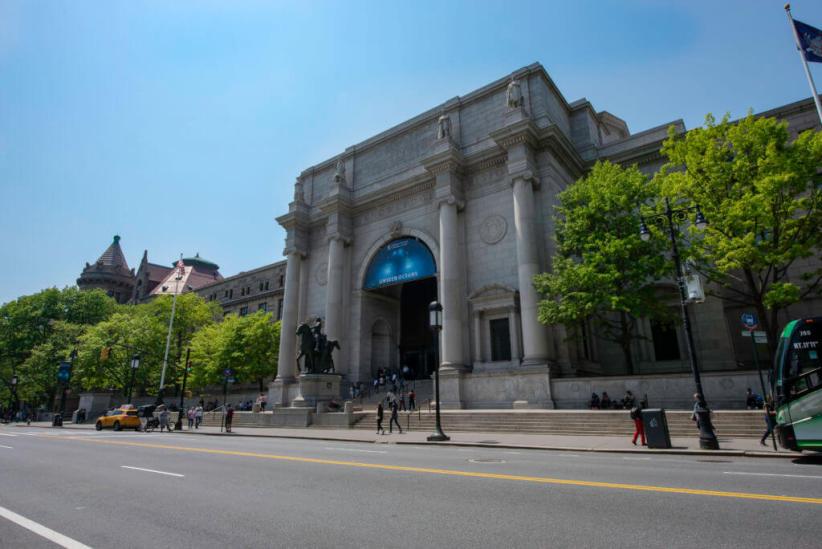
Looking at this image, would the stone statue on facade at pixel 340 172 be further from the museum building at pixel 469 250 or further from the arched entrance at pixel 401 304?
the arched entrance at pixel 401 304

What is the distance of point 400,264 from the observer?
36312mm

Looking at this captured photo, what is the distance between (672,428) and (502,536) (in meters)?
16.8

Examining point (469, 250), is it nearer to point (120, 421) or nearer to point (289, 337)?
point (289, 337)

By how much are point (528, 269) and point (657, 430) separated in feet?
48.0

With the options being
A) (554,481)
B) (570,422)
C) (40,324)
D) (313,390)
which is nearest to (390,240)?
(313,390)

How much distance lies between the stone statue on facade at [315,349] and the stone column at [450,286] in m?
8.07

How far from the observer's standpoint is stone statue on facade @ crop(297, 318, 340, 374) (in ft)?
98.9

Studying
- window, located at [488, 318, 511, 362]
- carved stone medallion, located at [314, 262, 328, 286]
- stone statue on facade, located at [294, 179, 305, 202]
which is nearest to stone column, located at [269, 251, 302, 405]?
carved stone medallion, located at [314, 262, 328, 286]

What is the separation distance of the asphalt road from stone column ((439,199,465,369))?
706 inches

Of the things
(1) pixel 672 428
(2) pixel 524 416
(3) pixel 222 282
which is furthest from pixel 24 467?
(3) pixel 222 282

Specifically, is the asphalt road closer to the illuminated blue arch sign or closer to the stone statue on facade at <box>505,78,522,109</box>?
the illuminated blue arch sign

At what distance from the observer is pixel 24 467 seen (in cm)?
1162

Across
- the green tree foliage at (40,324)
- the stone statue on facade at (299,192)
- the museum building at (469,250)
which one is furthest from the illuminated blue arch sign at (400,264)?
the green tree foliage at (40,324)

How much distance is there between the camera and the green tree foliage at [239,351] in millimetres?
45969
